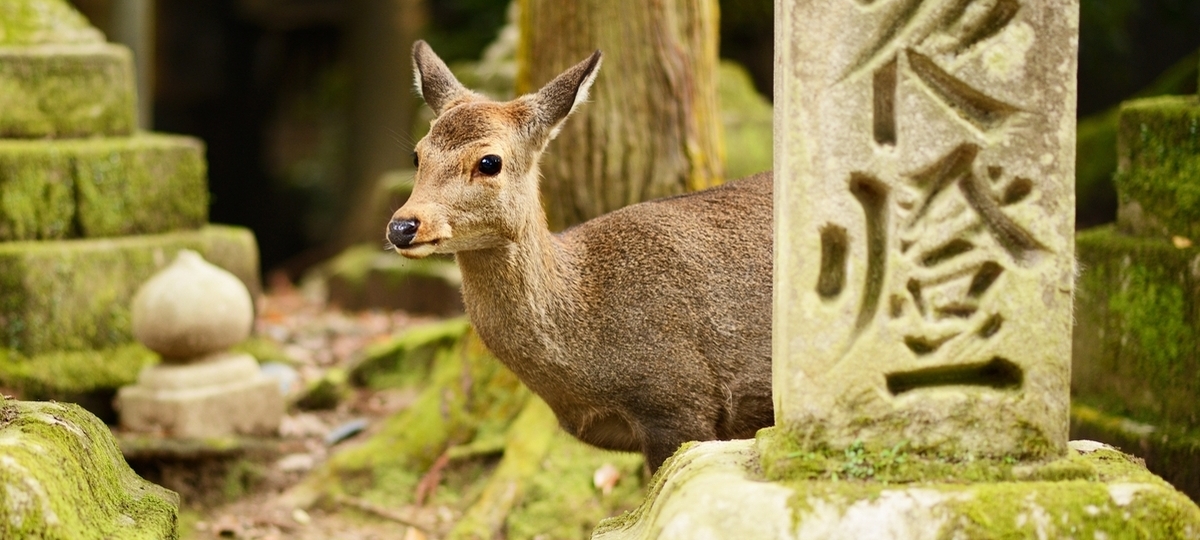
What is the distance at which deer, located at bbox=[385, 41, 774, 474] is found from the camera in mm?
5055

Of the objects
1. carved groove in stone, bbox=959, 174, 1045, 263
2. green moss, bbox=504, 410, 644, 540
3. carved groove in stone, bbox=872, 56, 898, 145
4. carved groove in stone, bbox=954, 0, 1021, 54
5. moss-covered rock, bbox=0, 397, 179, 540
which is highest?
carved groove in stone, bbox=954, 0, 1021, 54

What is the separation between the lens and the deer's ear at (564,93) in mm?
5039

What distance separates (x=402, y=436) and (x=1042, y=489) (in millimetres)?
4548

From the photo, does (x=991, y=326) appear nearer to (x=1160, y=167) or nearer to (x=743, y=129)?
(x=1160, y=167)

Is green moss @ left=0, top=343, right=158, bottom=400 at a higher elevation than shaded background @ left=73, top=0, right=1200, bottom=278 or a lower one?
lower

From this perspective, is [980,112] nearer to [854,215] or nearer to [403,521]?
[854,215]

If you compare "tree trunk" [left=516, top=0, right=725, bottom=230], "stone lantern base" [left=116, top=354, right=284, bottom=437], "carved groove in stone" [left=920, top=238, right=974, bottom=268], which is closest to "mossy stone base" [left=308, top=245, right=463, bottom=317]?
"stone lantern base" [left=116, top=354, right=284, bottom=437]

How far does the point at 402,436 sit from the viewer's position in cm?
752

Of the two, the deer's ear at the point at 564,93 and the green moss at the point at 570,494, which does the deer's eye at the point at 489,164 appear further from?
the green moss at the point at 570,494

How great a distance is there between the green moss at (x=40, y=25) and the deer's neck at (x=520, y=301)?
4.32 meters

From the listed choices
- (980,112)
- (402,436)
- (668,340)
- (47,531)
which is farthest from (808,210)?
(402,436)

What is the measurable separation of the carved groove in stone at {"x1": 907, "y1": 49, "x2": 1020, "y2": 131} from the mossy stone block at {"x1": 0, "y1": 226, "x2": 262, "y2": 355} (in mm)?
5714

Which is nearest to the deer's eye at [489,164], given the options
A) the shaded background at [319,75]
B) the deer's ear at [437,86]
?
the deer's ear at [437,86]

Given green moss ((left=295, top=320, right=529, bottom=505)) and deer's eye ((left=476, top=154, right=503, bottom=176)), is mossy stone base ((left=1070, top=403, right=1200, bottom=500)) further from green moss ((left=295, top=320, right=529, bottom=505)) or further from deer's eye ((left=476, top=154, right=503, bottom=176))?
deer's eye ((left=476, top=154, right=503, bottom=176))
